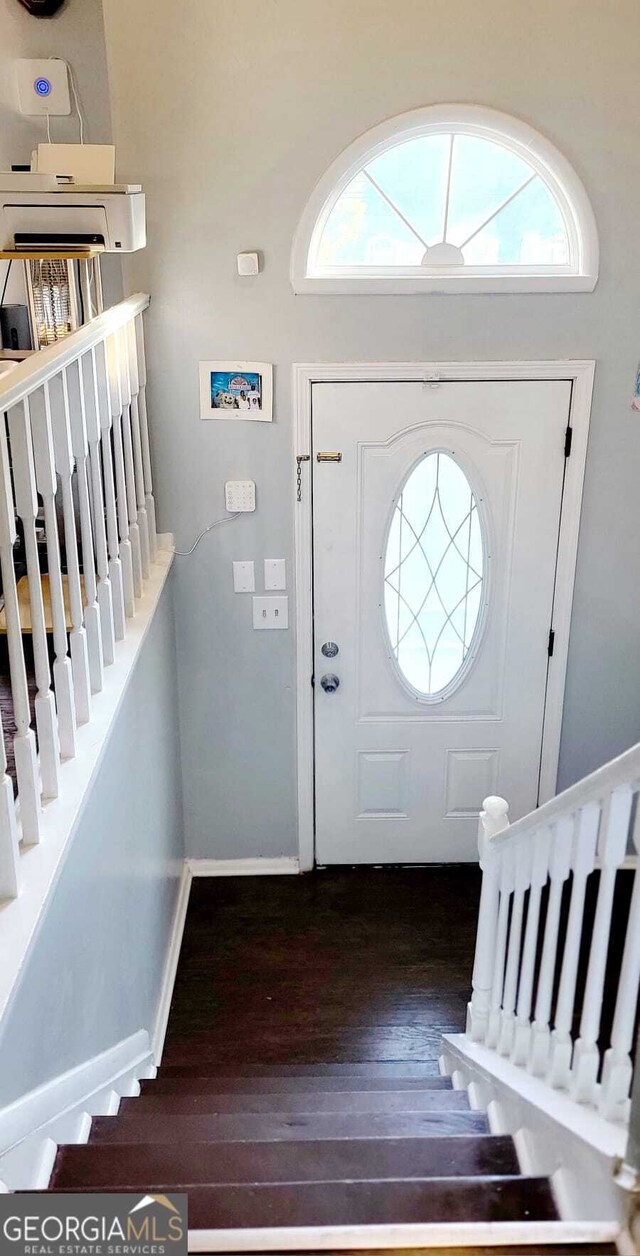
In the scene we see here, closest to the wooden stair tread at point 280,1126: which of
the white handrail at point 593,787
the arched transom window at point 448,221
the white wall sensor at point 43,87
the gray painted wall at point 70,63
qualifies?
the white handrail at point 593,787

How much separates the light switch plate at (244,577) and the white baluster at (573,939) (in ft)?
6.59

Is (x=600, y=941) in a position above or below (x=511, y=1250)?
above

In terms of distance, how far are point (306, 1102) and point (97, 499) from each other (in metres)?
1.65

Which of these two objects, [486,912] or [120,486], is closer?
[486,912]

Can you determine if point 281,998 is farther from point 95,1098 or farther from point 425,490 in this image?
point 425,490

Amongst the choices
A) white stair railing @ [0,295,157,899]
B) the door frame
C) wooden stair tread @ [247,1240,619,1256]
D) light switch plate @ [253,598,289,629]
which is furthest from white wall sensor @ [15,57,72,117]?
wooden stair tread @ [247,1240,619,1256]

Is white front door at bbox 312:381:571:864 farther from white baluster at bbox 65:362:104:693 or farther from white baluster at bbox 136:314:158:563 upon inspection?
white baluster at bbox 65:362:104:693

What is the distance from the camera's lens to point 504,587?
375 cm

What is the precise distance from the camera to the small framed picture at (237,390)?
11.3 ft

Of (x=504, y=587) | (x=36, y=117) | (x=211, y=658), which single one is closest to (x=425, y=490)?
(x=504, y=587)

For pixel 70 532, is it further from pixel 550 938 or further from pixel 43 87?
pixel 43 87

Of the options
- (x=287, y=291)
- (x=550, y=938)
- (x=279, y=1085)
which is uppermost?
(x=287, y=291)

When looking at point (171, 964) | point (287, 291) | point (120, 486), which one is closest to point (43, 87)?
point (287, 291)

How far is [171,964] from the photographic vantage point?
3566 mm
